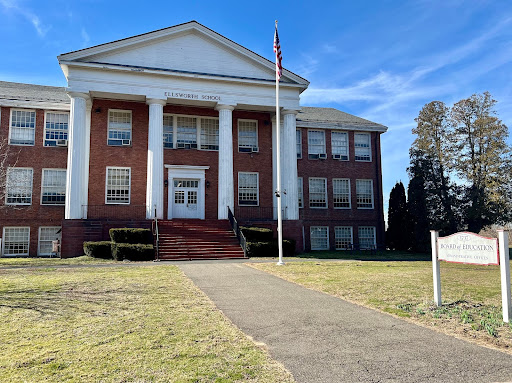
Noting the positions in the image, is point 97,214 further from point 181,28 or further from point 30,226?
point 181,28

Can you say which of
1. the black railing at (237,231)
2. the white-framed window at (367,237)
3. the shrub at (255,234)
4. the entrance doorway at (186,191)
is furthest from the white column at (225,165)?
the white-framed window at (367,237)

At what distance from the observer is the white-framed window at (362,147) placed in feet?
107

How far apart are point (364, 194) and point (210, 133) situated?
508 inches

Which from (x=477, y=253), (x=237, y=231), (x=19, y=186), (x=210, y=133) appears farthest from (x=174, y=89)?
(x=477, y=253)

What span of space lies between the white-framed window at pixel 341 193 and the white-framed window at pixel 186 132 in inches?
442

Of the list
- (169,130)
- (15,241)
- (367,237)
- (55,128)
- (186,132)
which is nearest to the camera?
(15,241)

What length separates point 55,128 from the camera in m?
26.4

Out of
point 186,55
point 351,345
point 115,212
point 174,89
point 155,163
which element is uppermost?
point 186,55

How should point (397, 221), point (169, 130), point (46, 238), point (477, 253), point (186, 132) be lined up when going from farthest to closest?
point (397, 221) < point (186, 132) < point (169, 130) < point (46, 238) < point (477, 253)

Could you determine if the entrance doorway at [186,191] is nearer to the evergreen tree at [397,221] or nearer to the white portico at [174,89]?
the white portico at [174,89]

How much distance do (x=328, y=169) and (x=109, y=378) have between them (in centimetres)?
2857

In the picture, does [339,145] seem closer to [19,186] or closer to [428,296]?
[19,186]

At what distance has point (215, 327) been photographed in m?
Answer: 6.21

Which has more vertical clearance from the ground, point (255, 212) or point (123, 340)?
point (255, 212)
